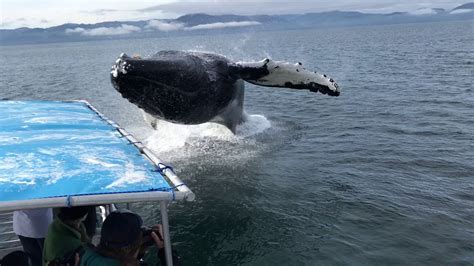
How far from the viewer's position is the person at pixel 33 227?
679cm

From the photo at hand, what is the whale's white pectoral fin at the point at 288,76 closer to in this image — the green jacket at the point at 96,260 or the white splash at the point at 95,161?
the white splash at the point at 95,161

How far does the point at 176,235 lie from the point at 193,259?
1030mm

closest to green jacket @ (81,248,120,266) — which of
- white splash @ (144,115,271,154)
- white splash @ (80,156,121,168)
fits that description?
white splash @ (80,156,121,168)

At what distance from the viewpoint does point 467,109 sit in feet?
75.1

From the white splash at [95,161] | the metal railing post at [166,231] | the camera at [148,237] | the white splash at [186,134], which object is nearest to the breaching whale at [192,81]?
the white splash at [95,161]

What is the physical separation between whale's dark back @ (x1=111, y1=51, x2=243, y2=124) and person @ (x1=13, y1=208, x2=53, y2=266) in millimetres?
3211

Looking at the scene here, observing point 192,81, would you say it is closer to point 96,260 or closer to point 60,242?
point 60,242

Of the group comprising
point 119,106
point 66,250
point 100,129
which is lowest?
point 119,106

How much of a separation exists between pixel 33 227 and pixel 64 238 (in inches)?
56.0

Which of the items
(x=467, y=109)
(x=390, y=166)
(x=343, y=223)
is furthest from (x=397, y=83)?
(x=343, y=223)

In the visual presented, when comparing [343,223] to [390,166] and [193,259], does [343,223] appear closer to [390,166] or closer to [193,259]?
[193,259]

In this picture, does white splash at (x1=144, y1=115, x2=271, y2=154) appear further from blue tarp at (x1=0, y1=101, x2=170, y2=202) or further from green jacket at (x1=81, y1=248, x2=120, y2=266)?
green jacket at (x1=81, y1=248, x2=120, y2=266)

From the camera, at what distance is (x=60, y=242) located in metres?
5.66

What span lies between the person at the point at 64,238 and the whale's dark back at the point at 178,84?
3906mm
